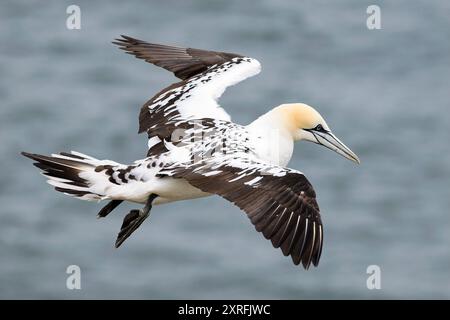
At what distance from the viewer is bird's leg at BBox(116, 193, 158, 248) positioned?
1223 cm

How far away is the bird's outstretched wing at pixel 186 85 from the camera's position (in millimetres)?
13375

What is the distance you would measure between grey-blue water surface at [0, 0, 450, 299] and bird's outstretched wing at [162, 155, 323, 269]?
9.22 metres

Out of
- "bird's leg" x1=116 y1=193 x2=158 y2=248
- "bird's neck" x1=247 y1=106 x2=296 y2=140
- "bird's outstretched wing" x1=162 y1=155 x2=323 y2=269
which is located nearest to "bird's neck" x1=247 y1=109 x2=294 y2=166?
"bird's neck" x1=247 y1=106 x2=296 y2=140

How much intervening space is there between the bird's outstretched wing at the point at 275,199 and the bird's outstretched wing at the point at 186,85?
4.24 feet

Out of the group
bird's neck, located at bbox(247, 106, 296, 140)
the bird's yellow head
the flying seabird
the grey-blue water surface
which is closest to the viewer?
the flying seabird

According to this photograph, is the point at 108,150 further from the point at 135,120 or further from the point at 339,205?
the point at 339,205

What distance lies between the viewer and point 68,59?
82.4ft

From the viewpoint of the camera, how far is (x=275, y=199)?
445 inches

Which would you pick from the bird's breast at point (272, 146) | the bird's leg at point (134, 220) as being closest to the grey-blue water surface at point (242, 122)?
the bird's breast at point (272, 146)

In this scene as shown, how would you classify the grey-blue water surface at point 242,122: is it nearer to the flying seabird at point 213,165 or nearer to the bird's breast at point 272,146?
the flying seabird at point 213,165

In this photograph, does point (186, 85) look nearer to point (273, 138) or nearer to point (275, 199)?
point (273, 138)

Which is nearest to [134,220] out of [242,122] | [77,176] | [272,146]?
[77,176]

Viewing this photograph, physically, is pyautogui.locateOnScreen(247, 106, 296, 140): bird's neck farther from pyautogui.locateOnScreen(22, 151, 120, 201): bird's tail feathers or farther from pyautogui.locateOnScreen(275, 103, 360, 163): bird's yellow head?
pyautogui.locateOnScreen(22, 151, 120, 201): bird's tail feathers

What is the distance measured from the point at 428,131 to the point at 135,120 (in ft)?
16.4
